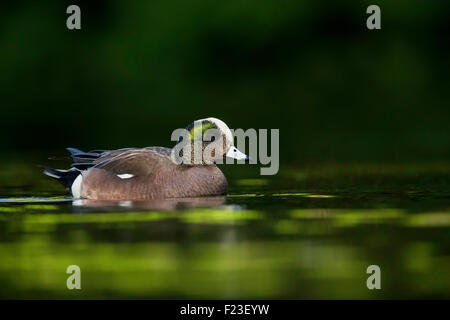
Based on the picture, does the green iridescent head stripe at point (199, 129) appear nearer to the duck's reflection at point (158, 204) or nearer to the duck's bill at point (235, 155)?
the duck's bill at point (235, 155)

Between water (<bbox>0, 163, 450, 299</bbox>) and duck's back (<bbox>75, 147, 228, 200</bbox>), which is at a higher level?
duck's back (<bbox>75, 147, 228, 200</bbox>)

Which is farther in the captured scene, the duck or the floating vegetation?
the floating vegetation

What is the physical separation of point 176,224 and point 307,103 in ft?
52.0

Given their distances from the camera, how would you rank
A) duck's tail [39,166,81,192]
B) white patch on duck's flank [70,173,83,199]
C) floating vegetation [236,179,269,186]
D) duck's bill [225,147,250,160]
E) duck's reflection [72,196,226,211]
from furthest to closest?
floating vegetation [236,179,269,186]
duck's tail [39,166,81,192]
white patch on duck's flank [70,173,83,199]
duck's bill [225,147,250,160]
duck's reflection [72,196,226,211]

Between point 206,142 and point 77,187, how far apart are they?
1513 mm

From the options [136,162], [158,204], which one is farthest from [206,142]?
[158,204]

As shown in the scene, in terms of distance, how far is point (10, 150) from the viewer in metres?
18.0

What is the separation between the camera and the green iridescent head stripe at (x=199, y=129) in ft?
35.6

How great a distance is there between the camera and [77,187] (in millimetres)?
11008

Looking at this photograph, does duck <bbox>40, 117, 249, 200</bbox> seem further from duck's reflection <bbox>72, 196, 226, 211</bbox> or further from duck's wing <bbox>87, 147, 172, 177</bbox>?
duck's reflection <bbox>72, 196, 226, 211</bbox>

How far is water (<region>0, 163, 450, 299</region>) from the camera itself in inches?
250

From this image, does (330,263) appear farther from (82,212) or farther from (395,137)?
(395,137)

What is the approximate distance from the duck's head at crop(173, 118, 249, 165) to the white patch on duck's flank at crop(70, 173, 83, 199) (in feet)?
3.74

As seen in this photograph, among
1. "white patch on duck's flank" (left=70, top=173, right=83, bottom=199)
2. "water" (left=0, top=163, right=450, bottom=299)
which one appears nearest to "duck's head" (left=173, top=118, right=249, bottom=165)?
"water" (left=0, top=163, right=450, bottom=299)
